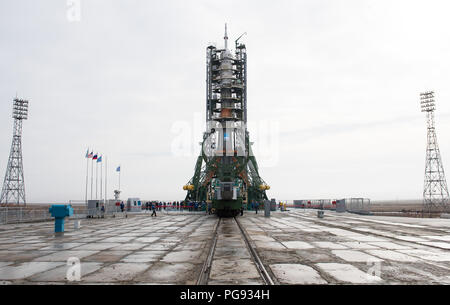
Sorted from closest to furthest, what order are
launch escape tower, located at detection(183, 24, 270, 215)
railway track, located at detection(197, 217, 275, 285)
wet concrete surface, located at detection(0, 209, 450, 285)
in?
railway track, located at detection(197, 217, 275, 285)
wet concrete surface, located at detection(0, 209, 450, 285)
launch escape tower, located at detection(183, 24, 270, 215)

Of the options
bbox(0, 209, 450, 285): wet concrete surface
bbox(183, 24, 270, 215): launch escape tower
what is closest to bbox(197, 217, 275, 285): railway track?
bbox(0, 209, 450, 285): wet concrete surface

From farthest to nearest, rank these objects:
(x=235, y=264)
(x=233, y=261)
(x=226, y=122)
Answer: (x=226, y=122), (x=233, y=261), (x=235, y=264)

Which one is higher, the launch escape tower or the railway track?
the launch escape tower

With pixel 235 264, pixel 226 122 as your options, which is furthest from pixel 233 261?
pixel 226 122

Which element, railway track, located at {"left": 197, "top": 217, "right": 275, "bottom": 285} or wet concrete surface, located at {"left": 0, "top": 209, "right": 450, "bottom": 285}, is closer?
railway track, located at {"left": 197, "top": 217, "right": 275, "bottom": 285}

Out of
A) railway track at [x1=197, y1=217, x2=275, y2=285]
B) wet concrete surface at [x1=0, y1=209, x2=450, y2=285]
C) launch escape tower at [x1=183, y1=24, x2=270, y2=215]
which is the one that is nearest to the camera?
railway track at [x1=197, y1=217, x2=275, y2=285]

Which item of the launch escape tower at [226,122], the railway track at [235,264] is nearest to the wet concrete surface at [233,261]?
the railway track at [235,264]

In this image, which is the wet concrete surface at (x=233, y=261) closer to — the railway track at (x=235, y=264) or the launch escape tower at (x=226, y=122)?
the railway track at (x=235, y=264)

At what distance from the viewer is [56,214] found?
20.0 metres

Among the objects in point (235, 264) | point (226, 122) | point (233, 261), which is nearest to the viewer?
point (235, 264)

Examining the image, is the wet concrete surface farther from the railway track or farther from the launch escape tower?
the launch escape tower

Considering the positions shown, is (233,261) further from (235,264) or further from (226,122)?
(226,122)

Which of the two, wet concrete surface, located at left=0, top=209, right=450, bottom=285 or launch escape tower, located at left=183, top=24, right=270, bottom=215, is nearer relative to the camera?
wet concrete surface, located at left=0, top=209, right=450, bottom=285
